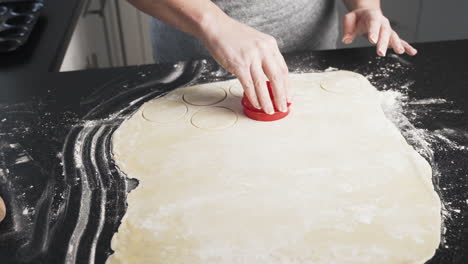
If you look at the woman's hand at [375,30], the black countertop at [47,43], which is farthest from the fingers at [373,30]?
the black countertop at [47,43]

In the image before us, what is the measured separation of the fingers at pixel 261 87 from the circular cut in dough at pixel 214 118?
0.24ft

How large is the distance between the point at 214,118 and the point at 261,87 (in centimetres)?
12

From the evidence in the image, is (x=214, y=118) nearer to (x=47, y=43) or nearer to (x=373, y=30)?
(x=373, y=30)

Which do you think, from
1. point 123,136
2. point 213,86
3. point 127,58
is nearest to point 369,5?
point 213,86

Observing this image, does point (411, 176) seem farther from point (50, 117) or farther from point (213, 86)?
point (50, 117)

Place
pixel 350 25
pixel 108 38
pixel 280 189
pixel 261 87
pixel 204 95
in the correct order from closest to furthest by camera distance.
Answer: pixel 280 189 → pixel 261 87 → pixel 204 95 → pixel 350 25 → pixel 108 38

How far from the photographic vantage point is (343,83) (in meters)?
1.02

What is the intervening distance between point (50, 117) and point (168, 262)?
46 cm

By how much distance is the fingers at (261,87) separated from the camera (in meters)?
0.89

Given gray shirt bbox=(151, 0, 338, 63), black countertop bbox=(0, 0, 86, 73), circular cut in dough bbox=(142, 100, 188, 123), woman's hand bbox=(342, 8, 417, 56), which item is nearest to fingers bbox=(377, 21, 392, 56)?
woman's hand bbox=(342, 8, 417, 56)

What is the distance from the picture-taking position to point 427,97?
956mm

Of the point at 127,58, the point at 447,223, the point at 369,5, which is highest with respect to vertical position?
the point at 369,5

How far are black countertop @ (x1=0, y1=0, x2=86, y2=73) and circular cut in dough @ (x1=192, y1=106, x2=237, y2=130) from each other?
40cm

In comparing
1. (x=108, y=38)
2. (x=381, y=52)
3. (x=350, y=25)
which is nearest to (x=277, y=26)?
(x=350, y=25)
